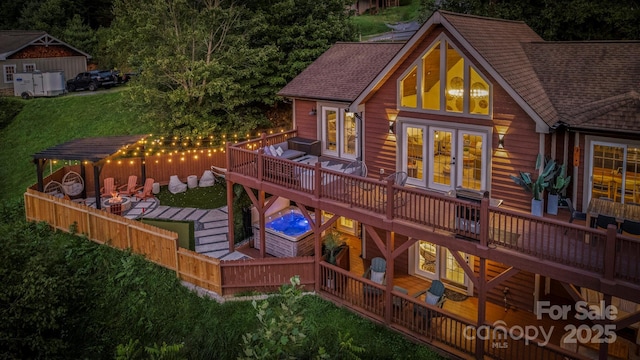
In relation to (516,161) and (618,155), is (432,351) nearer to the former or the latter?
Answer: (516,161)

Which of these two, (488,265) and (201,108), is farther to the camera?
(201,108)

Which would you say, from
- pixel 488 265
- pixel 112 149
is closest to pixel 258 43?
pixel 112 149

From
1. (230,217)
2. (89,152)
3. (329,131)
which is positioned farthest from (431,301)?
(89,152)

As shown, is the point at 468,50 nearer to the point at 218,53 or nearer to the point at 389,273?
the point at 389,273

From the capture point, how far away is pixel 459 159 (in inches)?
586

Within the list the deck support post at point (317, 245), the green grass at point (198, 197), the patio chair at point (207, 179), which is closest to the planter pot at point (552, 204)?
the deck support post at point (317, 245)

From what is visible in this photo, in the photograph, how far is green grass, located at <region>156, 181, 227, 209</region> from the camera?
2291 cm

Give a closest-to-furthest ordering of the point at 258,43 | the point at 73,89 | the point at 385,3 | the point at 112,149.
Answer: the point at 112,149 < the point at 258,43 < the point at 73,89 < the point at 385,3

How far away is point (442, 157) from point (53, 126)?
28.7 metres

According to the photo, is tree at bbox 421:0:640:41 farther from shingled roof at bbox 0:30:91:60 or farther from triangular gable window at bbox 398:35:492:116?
shingled roof at bbox 0:30:91:60

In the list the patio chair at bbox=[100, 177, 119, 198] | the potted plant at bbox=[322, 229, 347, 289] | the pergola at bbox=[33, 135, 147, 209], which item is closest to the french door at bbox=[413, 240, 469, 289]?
the potted plant at bbox=[322, 229, 347, 289]

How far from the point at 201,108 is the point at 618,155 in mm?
18267

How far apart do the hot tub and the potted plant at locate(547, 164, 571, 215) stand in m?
7.35

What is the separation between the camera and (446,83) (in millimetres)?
14602
